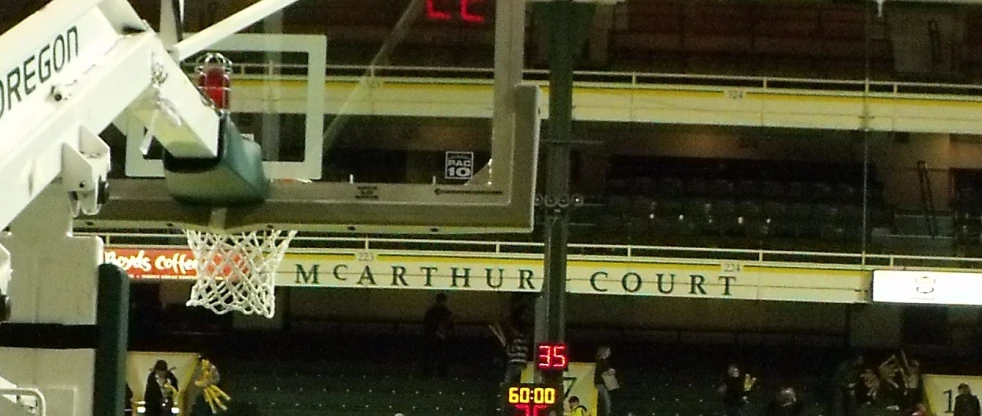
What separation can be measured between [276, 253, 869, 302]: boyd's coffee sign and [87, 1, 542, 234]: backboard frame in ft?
39.4

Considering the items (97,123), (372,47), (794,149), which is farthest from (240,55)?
(794,149)

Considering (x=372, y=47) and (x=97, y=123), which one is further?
(x=372, y=47)

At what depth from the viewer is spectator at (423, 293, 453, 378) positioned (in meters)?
17.7

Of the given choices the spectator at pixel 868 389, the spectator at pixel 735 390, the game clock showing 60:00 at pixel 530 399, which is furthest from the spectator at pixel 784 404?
the game clock showing 60:00 at pixel 530 399

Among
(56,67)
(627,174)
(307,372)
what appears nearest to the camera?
(56,67)

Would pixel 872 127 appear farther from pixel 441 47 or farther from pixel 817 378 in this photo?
pixel 441 47

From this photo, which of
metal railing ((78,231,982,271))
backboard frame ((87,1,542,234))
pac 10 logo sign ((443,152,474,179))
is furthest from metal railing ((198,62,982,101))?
backboard frame ((87,1,542,234))

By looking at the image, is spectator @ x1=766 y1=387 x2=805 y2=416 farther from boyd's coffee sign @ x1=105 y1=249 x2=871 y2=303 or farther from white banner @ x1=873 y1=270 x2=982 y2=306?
white banner @ x1=873 y1=270 x2=982 y2=306

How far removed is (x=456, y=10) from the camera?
5172mm

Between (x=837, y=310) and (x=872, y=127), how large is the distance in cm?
408

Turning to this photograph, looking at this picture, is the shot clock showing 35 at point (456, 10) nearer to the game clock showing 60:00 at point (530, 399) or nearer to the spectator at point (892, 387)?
the game clock showing 60:00 at point (530, 399)

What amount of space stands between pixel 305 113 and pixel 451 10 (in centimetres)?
61

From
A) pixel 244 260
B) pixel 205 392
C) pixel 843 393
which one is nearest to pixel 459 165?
pixel 244 260

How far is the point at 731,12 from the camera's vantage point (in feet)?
63.2
